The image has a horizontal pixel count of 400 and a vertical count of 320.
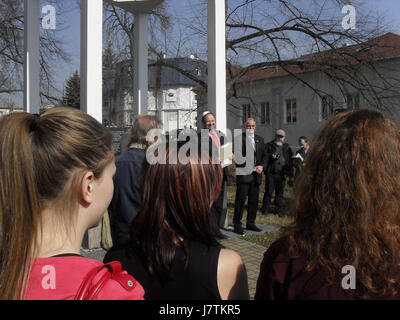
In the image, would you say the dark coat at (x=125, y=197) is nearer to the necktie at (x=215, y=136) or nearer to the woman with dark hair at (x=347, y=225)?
the woman with dark hair at (x=347, y=225)

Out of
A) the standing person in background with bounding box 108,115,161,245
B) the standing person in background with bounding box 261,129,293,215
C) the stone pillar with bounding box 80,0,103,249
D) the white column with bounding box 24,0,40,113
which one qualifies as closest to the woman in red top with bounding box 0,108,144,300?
the standing person in background with bounding box 108,115,161,245

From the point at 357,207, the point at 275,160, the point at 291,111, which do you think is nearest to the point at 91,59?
the point at 275,160

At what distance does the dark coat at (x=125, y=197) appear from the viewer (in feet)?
9.78

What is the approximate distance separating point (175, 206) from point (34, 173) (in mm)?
567

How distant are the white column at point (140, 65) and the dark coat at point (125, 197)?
450 centimetres

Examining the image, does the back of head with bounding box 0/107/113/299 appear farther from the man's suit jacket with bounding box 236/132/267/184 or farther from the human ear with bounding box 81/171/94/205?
the man's suit jacket with bounding box 236/132/267/184

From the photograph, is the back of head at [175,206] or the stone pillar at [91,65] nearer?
the back of head at [175,206]

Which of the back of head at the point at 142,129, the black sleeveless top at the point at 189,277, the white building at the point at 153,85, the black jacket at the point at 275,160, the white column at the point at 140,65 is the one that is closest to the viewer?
the black sleeveless top at the point at 189,277

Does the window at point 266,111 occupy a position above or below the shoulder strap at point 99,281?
above

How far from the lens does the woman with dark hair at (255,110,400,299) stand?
1.11m

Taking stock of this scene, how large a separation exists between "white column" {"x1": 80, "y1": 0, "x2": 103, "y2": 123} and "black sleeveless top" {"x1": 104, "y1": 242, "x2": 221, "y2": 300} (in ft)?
13.7

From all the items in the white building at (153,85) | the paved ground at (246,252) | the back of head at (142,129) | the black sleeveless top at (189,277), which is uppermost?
the white building at (153,85)

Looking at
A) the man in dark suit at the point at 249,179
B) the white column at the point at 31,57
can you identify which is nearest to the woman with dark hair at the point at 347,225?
the man in dark suit at the point at 249,179
